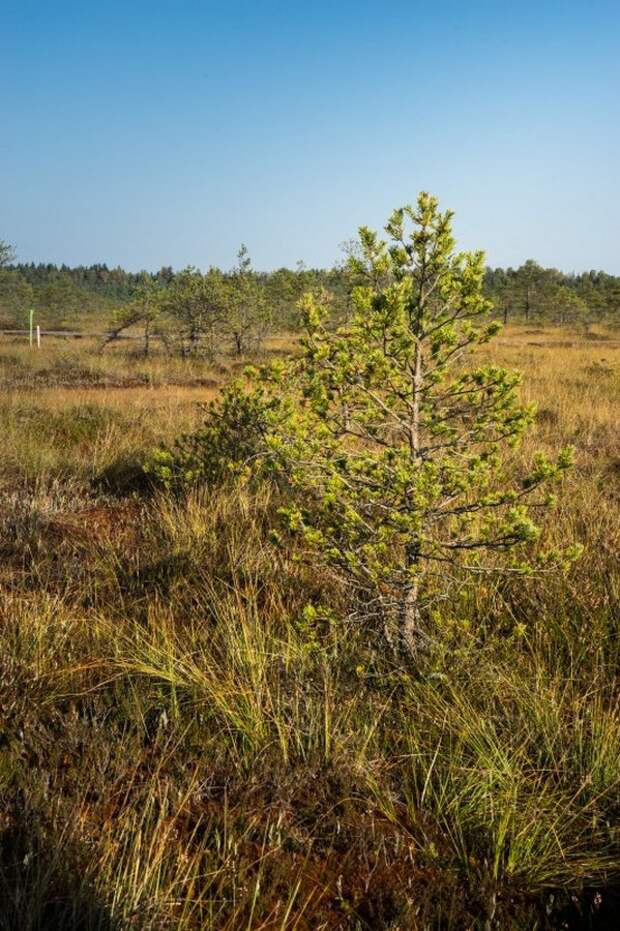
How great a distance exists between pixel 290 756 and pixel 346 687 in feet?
1.30

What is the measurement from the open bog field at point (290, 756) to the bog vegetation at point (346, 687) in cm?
1

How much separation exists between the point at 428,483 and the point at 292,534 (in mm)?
2046

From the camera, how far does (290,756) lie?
2260 mm

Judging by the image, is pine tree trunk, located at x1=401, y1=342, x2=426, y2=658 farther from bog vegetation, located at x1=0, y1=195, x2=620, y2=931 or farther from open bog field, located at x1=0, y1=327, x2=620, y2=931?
open bog field, located at x1=0, y1=327, x2=620, y2=931

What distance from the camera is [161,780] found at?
80.7 inches

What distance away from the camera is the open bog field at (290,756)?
1724mm

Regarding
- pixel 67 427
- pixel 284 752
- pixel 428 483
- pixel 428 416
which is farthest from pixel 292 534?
pixel 67 427

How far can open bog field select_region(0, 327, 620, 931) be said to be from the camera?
67.9 inches

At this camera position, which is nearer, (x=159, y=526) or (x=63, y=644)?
(x=63, y=644)

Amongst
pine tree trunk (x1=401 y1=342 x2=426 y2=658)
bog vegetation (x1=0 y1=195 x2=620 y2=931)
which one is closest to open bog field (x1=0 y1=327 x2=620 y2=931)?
bog vegetation (x1=0 y1=195 x2=620 y2=931)

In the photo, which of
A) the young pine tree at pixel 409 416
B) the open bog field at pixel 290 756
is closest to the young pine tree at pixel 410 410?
the young pine tree at pixel 409 416

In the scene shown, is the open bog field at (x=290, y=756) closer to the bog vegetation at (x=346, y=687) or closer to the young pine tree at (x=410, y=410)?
the bog vegetation at (x=346, y=687)

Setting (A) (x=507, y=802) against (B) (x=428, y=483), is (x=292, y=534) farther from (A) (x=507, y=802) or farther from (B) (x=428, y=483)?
(A) (x=507, y=802)

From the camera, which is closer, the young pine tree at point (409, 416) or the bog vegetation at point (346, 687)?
the bog vegetation at point (346, 687)
